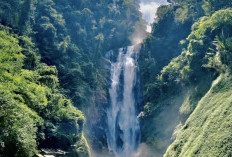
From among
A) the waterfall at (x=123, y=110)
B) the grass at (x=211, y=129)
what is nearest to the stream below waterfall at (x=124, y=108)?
the waterfall at (x=123, y=110)

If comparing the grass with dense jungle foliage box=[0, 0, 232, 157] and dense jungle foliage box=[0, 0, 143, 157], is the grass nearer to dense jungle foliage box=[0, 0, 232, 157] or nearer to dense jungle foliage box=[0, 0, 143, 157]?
dense jungle foliage box=[0, 0, 232, 157]

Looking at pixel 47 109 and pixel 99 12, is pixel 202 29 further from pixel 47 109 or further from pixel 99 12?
pixel 99 12

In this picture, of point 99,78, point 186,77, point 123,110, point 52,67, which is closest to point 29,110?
point 52,67

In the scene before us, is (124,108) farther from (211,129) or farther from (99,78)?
(211,129)

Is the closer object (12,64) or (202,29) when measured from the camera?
(12,64)

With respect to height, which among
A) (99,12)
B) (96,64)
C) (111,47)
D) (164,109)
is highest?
(99,12)

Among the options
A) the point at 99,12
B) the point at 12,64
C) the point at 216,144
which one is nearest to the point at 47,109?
the point at 12,64

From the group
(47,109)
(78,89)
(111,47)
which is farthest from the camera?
(111,47)

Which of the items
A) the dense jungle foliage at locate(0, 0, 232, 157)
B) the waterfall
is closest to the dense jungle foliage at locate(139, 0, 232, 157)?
the dense jungle foliage at locate(0, 0, 232, 157)
